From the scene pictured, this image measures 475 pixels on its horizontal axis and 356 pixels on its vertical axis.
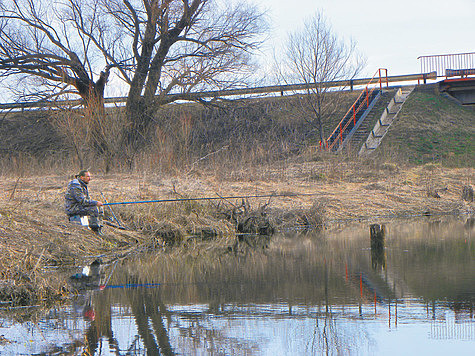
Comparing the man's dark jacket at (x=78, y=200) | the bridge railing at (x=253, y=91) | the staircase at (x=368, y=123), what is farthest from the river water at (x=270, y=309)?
the staircase at (x=368, y=123)

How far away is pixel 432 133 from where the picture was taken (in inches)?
1396

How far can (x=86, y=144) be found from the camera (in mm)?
25000

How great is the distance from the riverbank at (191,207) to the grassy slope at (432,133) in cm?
357

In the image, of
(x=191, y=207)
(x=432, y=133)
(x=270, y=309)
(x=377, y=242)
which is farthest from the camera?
(x=432, y=133)

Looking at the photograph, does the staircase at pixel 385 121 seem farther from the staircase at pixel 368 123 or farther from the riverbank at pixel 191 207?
the riverbank at pixel 191 207

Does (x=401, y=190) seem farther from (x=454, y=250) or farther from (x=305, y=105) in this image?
(x=305, y=105)

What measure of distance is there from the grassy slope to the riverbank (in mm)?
3572

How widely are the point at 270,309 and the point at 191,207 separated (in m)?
9.09

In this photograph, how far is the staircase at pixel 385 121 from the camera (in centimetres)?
3306

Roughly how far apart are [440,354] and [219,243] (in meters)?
9.63

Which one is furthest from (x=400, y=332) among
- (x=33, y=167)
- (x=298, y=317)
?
(x=33, y=167)

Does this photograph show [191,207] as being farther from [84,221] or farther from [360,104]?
[360,104]

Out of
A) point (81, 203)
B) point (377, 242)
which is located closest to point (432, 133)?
point (377, 242)

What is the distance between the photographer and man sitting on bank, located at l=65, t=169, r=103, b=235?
43.7 feet
